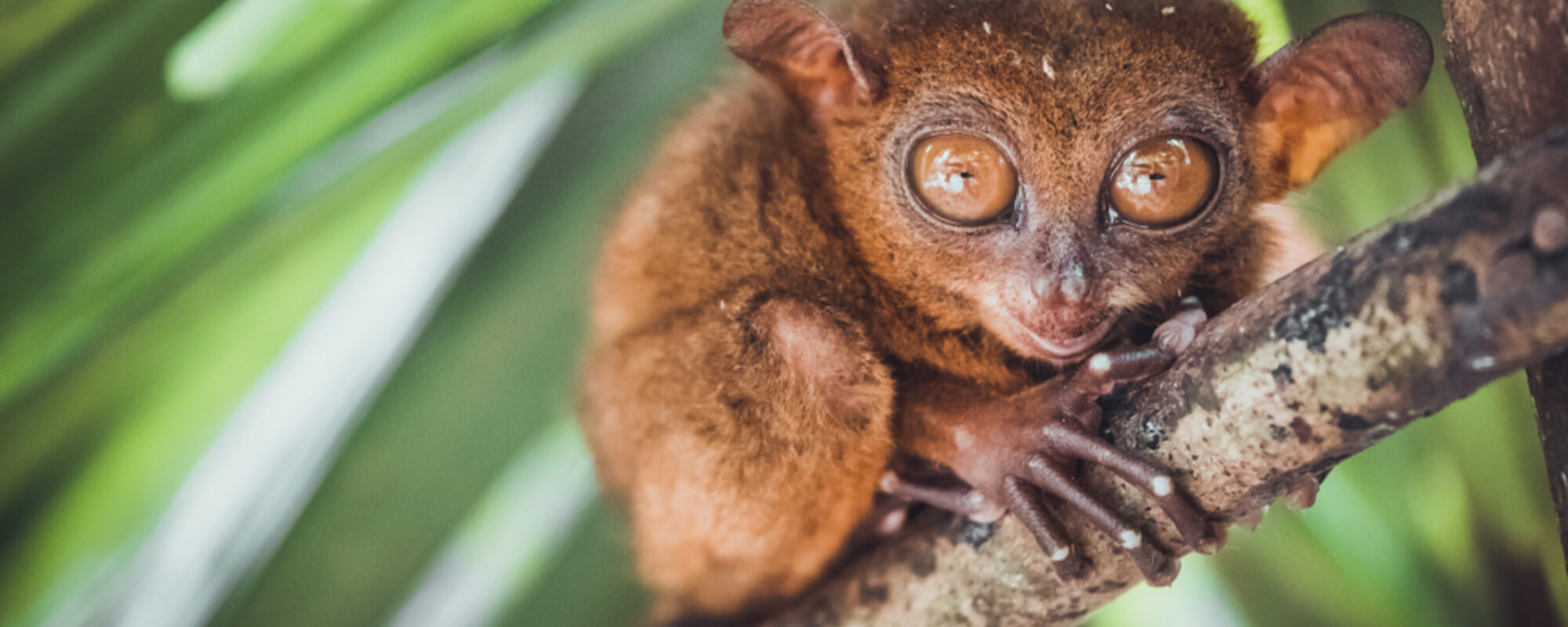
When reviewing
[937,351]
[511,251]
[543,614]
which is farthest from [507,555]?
[937,351]

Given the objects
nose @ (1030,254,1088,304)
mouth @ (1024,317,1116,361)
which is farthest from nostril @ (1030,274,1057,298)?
mouth @ (1024,317,1116,361)

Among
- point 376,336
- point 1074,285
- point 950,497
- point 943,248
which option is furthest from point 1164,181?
point 376,336

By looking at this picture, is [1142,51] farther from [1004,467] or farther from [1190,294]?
[1004,467]

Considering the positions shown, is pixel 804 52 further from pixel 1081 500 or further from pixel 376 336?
pixel 376 336

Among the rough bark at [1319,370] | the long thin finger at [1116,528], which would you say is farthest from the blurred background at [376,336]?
the long thin finger at [1116,528]

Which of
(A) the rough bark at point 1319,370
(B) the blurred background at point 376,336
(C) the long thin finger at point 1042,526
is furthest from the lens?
(B) the blurred background at point 376,336

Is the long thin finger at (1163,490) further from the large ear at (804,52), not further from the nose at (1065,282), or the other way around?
the large ear at (804,52)
